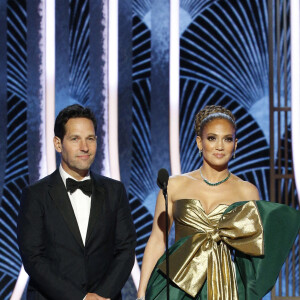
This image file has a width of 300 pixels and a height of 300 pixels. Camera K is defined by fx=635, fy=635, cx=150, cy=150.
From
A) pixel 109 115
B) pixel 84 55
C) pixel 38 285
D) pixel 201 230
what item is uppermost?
pixel 84 55

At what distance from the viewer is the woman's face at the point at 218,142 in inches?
113

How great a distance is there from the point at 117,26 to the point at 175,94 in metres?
0.58

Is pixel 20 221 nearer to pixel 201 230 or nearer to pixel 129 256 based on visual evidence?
pixel 129 256

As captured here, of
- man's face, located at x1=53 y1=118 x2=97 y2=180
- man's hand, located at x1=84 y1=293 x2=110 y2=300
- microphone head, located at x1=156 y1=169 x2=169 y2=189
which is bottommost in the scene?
man's hand, located at x1=84 y1=293 x2=110 y2=300

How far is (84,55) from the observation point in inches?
167

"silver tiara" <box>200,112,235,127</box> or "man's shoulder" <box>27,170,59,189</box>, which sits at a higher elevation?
"silver tiara" <box>200,112,235,127</box>

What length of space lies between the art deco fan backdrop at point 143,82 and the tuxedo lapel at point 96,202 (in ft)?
4.51

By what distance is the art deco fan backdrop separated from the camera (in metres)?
4.21

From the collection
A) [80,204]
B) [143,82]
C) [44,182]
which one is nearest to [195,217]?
[80,204]

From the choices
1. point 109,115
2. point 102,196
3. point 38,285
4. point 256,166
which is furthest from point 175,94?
point 38,285

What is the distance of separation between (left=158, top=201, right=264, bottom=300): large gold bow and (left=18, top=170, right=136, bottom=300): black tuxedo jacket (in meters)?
0.24

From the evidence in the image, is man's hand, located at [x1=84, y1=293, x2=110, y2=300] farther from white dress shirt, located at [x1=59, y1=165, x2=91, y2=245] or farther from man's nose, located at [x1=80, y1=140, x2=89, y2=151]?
man's nose, located at [x1=80, y1=140, x2=89, y2=151]

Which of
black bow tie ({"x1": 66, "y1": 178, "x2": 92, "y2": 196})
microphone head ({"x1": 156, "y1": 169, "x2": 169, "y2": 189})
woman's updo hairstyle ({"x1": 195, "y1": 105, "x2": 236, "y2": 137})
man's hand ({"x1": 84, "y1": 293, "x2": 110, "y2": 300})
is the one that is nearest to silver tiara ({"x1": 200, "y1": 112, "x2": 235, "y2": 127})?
woman's updo hairstyle ({"x1": 195, "y1": 105, "x2": 236, "y2": 137})

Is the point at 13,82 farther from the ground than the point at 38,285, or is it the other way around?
the point at 13,82
